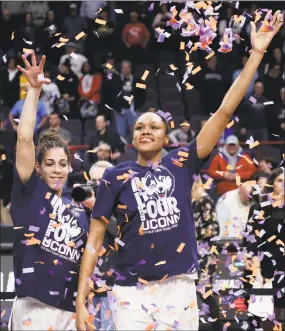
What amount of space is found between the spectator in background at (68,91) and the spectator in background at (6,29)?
195 centimetres

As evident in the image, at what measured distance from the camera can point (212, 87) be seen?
1647cm

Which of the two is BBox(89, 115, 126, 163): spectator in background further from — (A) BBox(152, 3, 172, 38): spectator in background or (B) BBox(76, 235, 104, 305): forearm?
(B) BBox(76, 235, 104, 305): forearm

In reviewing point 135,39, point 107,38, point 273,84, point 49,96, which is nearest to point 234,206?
point 49,96

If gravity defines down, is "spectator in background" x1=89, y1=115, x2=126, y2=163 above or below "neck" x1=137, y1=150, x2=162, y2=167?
above

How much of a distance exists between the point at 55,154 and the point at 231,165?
6.94 m

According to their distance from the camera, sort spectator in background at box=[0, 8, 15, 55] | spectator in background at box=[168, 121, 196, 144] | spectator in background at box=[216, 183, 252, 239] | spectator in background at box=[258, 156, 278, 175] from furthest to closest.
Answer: spectator in background at box=[0, 8, 15, 55] < spectator in background at box=[168, 121, 196, 144] < spectator in background at box=[258, 156, 278, 175] < spectator in background at box=[216, 183, 252, 239]

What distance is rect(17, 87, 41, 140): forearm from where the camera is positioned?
6312 mm

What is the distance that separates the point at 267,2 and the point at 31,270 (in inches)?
468

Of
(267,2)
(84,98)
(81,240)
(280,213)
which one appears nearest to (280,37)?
(267,2)

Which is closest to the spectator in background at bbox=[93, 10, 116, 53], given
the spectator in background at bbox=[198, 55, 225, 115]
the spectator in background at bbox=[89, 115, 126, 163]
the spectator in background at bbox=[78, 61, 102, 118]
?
the spectator in background at bbox=[78, 61, 102, 118]

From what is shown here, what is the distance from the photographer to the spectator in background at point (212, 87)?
1647 cm

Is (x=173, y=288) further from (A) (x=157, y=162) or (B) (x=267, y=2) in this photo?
(B) (x=267, y=2)

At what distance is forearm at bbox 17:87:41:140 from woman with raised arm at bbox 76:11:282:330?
1.78ft

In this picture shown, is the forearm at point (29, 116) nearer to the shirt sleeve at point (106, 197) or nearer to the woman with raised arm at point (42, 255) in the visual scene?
the woman with raised arm at point (42, 255)
